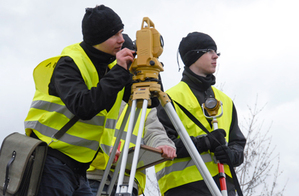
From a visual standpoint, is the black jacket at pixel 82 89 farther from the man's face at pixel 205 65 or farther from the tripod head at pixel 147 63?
the man's face at pixel 205 65

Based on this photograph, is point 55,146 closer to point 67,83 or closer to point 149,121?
point 67,83

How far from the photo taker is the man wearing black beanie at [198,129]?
340 centimetres

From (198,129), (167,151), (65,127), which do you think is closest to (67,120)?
(65,127)

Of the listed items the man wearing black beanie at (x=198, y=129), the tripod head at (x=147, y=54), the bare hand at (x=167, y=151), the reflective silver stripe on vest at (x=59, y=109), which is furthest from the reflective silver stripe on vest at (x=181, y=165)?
the tripod head at (x=147, y=54)

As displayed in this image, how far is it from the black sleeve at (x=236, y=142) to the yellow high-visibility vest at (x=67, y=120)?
1336mm

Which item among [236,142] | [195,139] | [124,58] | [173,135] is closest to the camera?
[124,58]

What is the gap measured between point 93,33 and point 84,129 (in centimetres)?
68

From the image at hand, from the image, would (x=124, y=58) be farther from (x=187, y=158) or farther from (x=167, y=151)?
(x=187, y=158)

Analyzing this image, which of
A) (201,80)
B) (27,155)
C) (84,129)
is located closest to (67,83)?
(84,129)

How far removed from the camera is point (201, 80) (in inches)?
153

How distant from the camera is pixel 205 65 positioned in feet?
13.3

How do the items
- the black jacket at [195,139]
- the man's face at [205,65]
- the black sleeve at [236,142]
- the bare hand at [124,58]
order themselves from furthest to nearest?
the man's face at [205,65] < the black sleeve at [236,142] < the black jacket at [195,139] < the bare hand at [124,58]

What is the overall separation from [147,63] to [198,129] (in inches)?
49.8

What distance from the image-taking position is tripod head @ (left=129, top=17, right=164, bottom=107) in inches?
100
